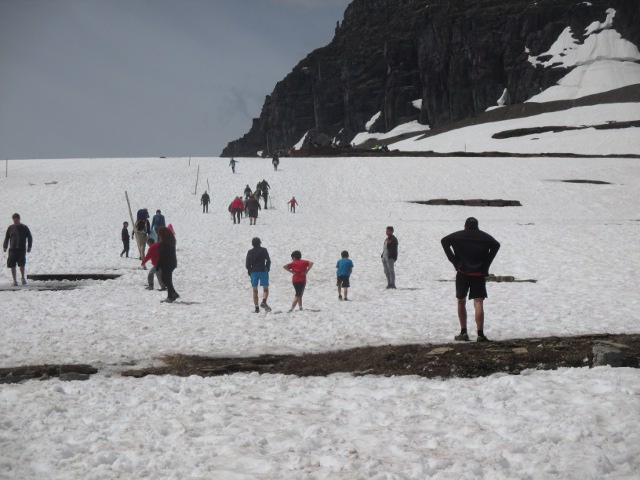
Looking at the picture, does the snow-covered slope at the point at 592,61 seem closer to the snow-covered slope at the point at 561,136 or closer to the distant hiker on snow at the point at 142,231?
the snow-covered slope at the point at 561,136

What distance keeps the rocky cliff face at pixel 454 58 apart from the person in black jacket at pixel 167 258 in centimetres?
12360

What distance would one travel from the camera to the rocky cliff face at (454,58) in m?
151

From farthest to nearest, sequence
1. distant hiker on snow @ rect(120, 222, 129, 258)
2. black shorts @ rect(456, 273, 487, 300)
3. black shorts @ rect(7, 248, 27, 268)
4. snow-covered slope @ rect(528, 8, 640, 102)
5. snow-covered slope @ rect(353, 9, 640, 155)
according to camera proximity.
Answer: snow-covered slope @ rect(528, 8, 640, 102), snow-covered slope @ rect(353, 9, 640, 155), distant hiker on snow @ rect(120, 222, 129, 258), black shorts @ rect(7, 248, 27, 268), black shorts @ rect(456, 273, 487, 300)

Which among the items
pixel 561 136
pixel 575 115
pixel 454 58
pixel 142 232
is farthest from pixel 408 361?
pixel 454 58

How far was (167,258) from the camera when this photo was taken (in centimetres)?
1573

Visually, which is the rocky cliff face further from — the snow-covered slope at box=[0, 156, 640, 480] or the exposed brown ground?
the exposed brown ground

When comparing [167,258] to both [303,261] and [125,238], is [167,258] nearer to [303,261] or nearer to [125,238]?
[303,261]

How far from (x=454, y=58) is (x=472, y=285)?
15988 centimetres

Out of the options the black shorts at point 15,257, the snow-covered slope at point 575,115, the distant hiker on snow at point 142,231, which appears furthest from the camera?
the snow-covered slope at point 575,115

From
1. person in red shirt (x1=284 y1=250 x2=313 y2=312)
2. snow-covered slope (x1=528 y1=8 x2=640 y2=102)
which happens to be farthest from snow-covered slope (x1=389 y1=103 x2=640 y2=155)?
person in red shirt (x1=284 y1=250 x2=313 y2=312)

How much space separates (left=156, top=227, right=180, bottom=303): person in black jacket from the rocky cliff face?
123596mm

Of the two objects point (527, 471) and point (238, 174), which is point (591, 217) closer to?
point (238, 174)

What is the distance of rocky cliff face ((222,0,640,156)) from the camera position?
151 metres

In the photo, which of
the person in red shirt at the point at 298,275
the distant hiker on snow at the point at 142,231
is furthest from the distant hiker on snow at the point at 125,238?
the person in red shirt at the point at 298,275
